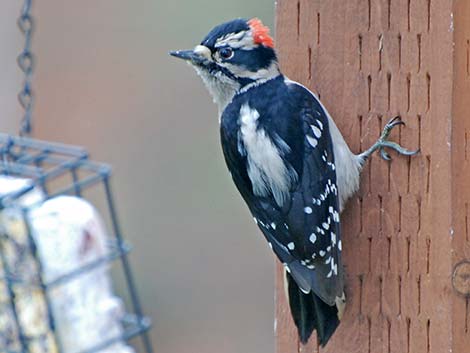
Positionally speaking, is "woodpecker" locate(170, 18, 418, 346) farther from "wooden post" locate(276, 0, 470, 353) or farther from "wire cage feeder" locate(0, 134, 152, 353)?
"wire cage feeder" locate(0, 134, 152, 353)

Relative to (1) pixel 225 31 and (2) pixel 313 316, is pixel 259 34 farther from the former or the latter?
(2) pixel 313 316

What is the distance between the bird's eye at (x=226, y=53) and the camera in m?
2.85

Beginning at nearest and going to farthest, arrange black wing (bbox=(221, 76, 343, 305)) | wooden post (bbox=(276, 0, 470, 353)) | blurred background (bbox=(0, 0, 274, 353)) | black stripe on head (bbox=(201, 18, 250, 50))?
wooden post (bbox=(276, 0, 470, 353)) < black wing (bbox=(221, 76, 343, 305)) < black stripe on head (bbox=(201, 18, 250, 50)) < blurred background (bbox=(0, 0, 274, 353))

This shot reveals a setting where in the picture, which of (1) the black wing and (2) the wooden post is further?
(1) the black wing

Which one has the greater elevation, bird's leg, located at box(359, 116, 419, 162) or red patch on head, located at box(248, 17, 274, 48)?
red patch on head, located at box(248, 17, 274, 48)

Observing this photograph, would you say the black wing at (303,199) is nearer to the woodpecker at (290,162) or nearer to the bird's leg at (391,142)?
the woodpecker at (290,162)

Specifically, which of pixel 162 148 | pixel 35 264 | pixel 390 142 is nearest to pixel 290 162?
pixel 390 142

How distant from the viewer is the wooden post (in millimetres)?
2623

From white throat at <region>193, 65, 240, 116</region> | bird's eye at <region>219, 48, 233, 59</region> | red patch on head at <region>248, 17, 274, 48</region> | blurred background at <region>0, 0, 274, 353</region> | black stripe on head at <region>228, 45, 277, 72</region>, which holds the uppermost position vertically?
red patch on head at <region>248, 17, 274, 48</region>

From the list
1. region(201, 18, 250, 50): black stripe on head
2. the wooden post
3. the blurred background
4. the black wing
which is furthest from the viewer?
the blurred background

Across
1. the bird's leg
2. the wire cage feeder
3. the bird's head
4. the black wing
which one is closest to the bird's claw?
the bird's leg

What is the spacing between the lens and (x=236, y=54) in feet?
9.45

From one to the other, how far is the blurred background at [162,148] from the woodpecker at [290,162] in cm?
266

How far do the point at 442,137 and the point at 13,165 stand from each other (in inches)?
45.0
